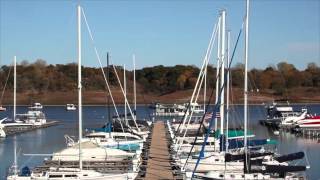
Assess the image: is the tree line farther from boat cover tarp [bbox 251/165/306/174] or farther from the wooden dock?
boat cover tarp [bbox 251/165/306/174]

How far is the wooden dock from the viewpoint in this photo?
31.1 meters

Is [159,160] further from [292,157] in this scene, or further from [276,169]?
[276,169]

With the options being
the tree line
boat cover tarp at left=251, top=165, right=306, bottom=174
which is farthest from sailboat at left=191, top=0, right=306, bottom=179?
the tree line

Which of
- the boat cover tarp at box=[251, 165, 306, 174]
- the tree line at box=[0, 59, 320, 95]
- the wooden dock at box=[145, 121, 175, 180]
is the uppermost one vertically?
the tree line at box=[0, 59, 320, 95]

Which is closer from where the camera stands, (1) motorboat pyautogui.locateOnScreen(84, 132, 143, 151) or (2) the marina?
(2) the marina

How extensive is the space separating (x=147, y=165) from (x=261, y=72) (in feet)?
538

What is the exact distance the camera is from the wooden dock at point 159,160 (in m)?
31.1

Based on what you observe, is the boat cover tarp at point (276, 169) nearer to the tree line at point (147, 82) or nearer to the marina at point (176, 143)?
the marina at point (176, 143)

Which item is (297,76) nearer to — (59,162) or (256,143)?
(256,143)

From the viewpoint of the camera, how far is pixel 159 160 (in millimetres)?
35906

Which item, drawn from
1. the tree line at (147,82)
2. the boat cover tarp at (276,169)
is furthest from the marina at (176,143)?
the tree line at (147,82)

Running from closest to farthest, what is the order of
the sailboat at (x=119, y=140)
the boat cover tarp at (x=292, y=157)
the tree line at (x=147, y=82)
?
the boat cover tarp at (x=292, y=157)
the sailboat at (x=119, y=140)
the tree line at (x=147, y=82)

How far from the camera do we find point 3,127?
7231 centimetres

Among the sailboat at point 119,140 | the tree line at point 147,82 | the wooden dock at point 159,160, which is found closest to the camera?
the wooden dock at point 159,160
